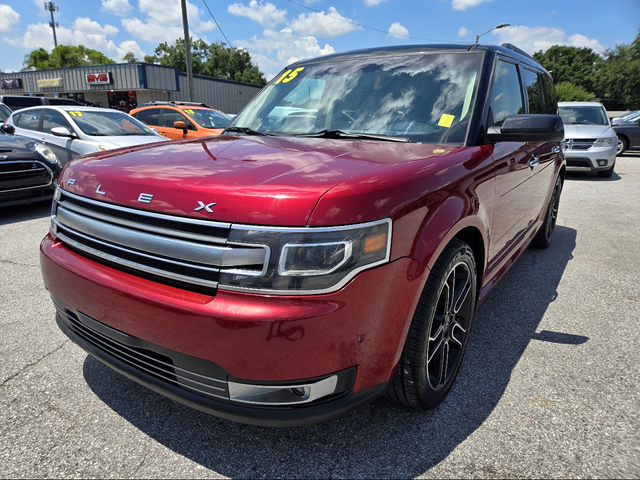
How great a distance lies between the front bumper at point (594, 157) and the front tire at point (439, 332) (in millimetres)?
9420

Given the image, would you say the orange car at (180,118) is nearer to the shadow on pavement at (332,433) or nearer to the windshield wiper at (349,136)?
the windshield wiper at (349,136)

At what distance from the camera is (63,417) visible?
2076 mm

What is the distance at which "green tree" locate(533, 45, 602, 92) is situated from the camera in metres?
72.9

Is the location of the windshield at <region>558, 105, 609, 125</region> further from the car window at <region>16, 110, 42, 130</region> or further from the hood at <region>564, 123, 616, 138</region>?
the car window at <region>16, 110, 42, 130</region>

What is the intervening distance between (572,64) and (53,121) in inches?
3531

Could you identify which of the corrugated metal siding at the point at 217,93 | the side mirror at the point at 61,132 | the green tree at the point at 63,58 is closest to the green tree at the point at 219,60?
the green tree at the point at 63,58

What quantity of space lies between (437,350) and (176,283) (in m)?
1.28

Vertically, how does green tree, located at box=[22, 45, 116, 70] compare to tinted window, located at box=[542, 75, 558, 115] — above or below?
above

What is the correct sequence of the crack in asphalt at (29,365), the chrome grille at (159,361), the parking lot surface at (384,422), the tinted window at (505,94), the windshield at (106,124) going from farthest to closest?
the windshield at (106,124) → the tinted window at (505,94) → the crack in asphalt at (29,365) → the parking lot surface at (384,422) → the chrome grille at (159,361)

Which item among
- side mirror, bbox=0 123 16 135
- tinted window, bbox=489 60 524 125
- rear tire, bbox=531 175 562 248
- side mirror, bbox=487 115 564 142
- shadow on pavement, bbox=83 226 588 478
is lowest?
shadow on pavement, bbox=83 226 588 478

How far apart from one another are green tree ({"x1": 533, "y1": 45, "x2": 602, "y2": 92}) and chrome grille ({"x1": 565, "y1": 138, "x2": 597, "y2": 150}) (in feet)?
243

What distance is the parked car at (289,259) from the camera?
147cm

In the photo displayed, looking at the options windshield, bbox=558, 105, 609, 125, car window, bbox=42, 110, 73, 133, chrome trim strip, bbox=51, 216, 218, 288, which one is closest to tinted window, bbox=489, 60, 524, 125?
chrome trim strip, bbox=51, 216, 218, 288

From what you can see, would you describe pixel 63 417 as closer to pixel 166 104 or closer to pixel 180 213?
pixel 180 213
